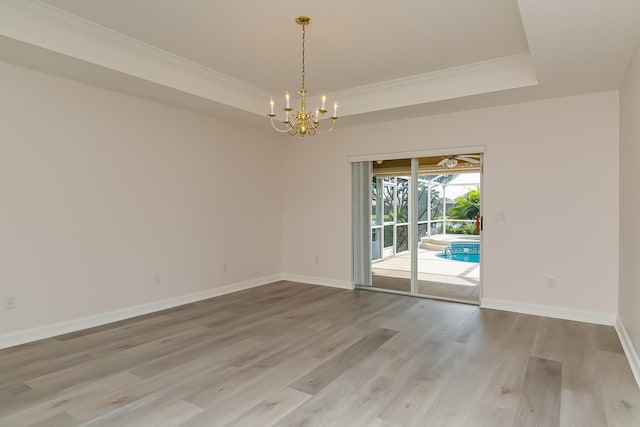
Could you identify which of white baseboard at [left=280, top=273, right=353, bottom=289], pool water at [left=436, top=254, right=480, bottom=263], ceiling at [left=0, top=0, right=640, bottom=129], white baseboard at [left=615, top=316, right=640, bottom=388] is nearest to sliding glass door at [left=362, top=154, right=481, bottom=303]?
pool water at [left=436, top=254, right=480, bottom=263]

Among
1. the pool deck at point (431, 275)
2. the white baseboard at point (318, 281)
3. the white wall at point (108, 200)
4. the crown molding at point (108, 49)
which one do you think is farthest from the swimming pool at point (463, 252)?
the crown molding at point (108, 49)

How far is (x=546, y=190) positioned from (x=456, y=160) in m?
1.17

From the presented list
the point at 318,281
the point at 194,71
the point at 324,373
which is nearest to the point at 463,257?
the point at 318,281

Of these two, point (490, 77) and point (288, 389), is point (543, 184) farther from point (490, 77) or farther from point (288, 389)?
point (288, 389)

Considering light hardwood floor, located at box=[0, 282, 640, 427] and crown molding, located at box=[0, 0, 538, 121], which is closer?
light hardwood floor, located at box=[0, 282, 640, 427]

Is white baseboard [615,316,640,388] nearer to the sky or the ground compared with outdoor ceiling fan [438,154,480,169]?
nearer to the ground

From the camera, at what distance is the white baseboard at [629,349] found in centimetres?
→ 278

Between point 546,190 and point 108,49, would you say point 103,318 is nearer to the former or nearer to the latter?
point 108,49

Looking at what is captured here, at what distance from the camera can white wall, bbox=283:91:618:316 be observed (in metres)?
4.15

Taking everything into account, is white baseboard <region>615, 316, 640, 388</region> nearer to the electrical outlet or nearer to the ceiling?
the ceiling

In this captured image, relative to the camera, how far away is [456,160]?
17.0 ft

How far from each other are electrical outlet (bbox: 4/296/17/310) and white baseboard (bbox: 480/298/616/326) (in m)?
5.03

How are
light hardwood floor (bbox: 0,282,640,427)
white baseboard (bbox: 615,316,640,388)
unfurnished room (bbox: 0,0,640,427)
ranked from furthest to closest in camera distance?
white baseboard (bbox: 615,316,640,388), unfurnished room (bbox: 0,0,640,427), light hardwood floor (bbox: 0,282,640,427)

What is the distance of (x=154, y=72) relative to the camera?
3.90 m
